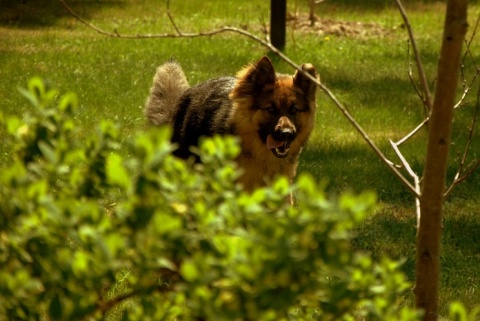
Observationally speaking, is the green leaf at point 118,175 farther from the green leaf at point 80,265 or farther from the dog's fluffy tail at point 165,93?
the dog's fluffy tail at point 165,93

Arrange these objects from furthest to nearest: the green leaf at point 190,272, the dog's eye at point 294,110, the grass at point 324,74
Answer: the grass at point 324,74, the dog's eye at point 294,110, the green leaf at point 190,272

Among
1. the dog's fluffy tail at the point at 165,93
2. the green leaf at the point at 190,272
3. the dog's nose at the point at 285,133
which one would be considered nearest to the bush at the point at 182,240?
the green leaf at the point at 190,272

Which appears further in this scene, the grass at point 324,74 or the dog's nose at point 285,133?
the grass at point 324,74

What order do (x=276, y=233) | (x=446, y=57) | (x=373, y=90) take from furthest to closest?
(x=373, y=90), (x=446, y=57), (x=276, y=233)

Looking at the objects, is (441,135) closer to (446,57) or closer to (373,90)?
(446,57)

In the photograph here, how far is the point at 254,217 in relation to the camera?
295 cm

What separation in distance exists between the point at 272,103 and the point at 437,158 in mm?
4393

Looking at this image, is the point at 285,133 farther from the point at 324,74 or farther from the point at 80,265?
the point at 324,74

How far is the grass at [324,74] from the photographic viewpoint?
897 centimetres

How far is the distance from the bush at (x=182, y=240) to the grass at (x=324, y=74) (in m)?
3.21

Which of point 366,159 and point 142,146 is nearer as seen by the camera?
point 142,146

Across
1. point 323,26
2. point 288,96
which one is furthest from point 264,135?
point 323,26

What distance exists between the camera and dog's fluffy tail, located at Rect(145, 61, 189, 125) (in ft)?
31.1

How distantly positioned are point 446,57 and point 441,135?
31 cm
